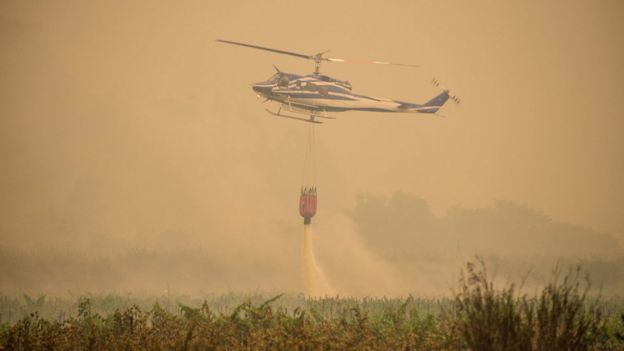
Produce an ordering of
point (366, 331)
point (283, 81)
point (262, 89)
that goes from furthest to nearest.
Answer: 1. point (262, 89)
2. point (283, 81)
3. point (366, 331)

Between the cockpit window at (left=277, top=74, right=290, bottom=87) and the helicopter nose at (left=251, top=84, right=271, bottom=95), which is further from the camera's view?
the helicopter nose at (left=251, top=84, right=271, bottom=95)

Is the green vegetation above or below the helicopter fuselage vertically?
below

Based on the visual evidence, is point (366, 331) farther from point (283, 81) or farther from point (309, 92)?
point (283, 81)

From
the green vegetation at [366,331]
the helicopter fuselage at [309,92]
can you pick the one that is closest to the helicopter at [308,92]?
the helicopter fuselage at [309,92]

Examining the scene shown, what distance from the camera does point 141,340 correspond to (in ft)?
88.6

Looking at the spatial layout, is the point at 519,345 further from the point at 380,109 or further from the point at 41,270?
the point at 41,270

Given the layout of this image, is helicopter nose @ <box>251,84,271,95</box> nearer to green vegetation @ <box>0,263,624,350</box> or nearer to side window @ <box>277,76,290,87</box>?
side window @ <box>277,76,290,87</box>

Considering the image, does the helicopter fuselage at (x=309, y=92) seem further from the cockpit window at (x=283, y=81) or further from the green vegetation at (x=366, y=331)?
the green vegetation at (x=366, y=331)

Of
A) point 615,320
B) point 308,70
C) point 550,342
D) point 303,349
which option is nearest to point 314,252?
point 308,70

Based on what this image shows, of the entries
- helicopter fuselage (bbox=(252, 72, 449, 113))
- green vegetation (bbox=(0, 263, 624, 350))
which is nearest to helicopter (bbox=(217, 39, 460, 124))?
helicopter fuselage (bbox=(252, 72, 449, 113))

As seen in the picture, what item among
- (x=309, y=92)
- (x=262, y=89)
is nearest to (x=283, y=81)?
(x=262, y=89)

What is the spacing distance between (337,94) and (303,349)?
32.0 meters

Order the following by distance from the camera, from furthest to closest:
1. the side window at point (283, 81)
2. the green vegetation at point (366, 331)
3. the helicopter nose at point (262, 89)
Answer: the helicopter nose at point (262, 89)
the side window at point (283, 81)
the green vegetation at point (366, 331)

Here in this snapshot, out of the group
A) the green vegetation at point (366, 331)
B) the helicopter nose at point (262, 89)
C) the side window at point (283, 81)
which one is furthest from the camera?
the helicopter nose at point (262, 89)
